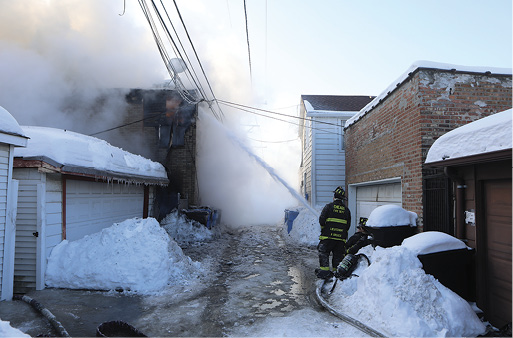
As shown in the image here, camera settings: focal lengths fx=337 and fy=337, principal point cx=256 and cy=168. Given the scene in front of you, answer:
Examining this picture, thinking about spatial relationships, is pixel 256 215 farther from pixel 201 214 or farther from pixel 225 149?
pixel 201 214

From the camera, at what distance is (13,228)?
18.4ft

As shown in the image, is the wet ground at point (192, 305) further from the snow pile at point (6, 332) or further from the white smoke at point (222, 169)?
the white smoke at point (222, 169)

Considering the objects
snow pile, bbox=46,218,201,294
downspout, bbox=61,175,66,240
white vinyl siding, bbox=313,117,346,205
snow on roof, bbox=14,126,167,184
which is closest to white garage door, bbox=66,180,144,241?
downspout, bbox=61,175,66,240

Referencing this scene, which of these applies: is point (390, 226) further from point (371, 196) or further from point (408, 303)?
point (371, 196)

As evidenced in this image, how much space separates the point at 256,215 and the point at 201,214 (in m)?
12.3

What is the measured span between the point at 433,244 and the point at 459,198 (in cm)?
87

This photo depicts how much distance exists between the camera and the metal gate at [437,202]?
505 cm

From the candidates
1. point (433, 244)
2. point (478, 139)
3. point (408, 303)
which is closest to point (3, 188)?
point (408, 303)

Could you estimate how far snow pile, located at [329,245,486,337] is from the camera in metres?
3.76

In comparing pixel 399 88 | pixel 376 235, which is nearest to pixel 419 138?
pixel 399 88

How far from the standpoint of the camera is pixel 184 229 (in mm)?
12016

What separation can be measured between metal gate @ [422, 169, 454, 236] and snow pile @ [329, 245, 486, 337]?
115cm

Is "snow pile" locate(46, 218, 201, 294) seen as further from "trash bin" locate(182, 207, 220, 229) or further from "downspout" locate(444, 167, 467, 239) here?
"trash bin" locate(182, 207, 220, 229)

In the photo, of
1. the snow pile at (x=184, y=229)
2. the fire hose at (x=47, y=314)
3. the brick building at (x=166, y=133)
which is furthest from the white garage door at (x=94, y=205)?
the brick building at (x=166, y=133)
